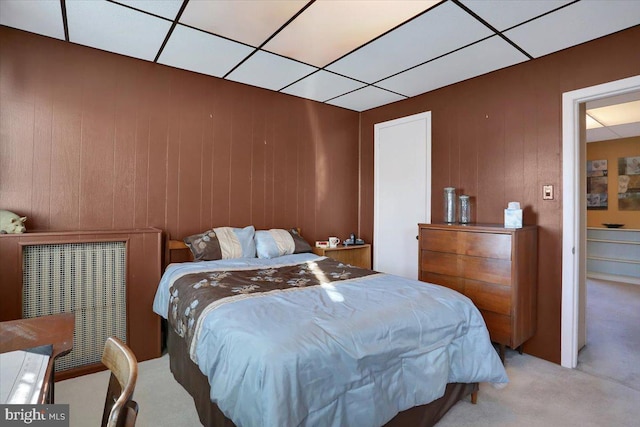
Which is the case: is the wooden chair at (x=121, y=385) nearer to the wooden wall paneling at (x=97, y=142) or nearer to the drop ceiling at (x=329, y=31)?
the drop ceiling at (x=329, y=31)

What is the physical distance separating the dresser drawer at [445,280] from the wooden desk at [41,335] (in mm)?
2709

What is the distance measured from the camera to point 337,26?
2465 millimetres

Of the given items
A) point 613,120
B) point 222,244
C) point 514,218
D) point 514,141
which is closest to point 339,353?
point 222,244

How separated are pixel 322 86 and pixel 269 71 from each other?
26.0 inches

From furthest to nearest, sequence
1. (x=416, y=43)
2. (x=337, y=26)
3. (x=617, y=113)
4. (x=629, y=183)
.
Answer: (x=629, y=183) → (x=617, y=113) → (x=416, y=43) → (x=337, y=26)

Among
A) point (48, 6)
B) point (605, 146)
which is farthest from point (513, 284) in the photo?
point (605, 146)

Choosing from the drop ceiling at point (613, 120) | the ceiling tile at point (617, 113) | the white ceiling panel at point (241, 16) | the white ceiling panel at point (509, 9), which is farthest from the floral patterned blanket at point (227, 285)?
the ceiling tile at point (617, 113)

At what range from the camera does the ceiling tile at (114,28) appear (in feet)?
7.48

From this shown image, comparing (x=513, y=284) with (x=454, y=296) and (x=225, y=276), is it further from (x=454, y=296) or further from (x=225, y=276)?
(x=225, y=276)

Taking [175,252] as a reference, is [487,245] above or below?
above

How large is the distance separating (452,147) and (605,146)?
474 centimetres

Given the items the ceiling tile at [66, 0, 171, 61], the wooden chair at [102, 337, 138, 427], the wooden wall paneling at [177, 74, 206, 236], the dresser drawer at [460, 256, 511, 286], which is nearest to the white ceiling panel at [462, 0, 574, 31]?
the dresser drawer at [460, 256, 511, 286]

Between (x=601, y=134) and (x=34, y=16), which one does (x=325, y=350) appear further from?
(x=601, y=134)

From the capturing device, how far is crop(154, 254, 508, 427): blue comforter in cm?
132
